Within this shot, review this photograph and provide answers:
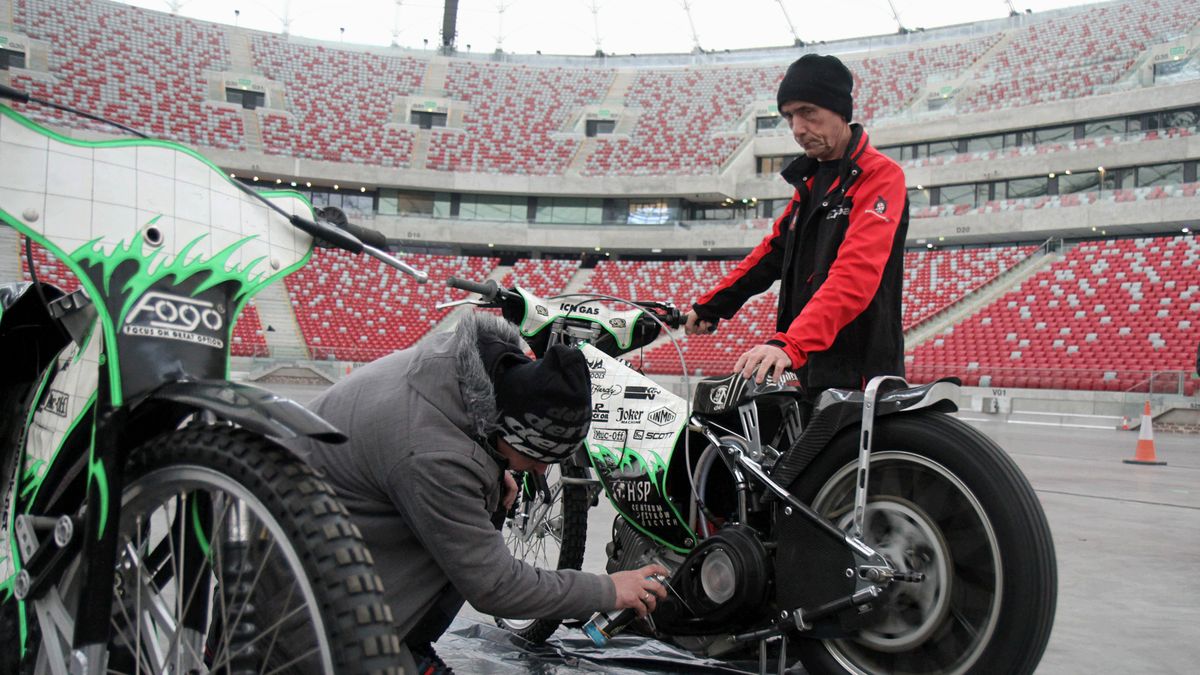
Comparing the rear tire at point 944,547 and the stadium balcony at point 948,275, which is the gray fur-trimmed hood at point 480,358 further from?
the stadium balcony at point 948,275

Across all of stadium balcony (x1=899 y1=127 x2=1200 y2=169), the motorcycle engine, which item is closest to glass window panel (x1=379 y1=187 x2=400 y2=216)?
stadium balcony (x1=899 y1=127 x2=1200 y2=169)

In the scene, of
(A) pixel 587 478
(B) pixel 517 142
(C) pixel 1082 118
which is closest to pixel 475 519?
(A) pixel 587 478

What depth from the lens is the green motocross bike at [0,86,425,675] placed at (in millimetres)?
1161

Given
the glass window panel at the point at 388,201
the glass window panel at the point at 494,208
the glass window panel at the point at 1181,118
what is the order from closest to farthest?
the glass window panel at the point at 1181,118
the glass window panel at the point at 494,208
the glass window panel at the point at 388,201

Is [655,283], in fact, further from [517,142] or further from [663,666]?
[663,666]

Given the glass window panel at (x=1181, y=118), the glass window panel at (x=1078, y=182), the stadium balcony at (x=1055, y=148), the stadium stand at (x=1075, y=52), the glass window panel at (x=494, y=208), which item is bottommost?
the glass window panel at (x=494, y=208)

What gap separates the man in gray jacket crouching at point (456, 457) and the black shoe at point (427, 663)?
0.16 metres

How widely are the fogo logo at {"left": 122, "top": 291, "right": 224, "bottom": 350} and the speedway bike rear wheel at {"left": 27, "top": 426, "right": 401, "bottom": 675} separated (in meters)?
0.19

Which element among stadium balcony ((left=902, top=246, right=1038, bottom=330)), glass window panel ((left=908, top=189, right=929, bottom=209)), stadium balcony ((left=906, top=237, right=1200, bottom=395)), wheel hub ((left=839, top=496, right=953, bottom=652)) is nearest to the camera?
wheel hub ((left=839, top=496, right=953, bottom=652))

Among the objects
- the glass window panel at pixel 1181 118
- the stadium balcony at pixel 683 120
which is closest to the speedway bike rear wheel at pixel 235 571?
the glass window panel at pixel 1181 118

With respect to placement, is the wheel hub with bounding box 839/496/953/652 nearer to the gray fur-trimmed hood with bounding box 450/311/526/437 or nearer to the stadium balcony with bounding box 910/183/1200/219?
the gray fur-trimmed hood with bounding box 450/311/526/437

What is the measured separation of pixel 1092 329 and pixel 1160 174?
10847 mm

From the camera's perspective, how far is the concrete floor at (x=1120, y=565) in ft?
7.97

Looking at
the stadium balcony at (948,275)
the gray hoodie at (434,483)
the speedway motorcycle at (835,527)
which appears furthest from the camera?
the stadium balcony at (948,275)
